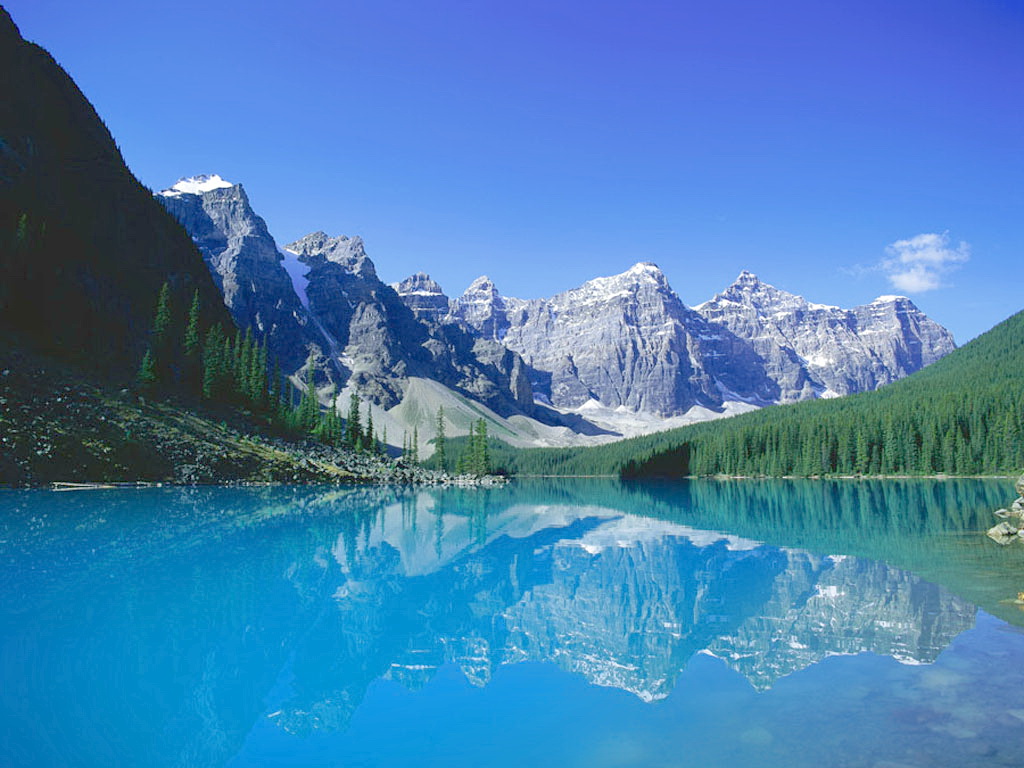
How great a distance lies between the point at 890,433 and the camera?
361 feet

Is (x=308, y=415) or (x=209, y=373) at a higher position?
(x=209, y=373)

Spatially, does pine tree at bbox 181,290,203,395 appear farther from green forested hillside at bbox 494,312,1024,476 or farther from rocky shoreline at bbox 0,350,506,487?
green forested hillside at bbox 494,312,1024,476

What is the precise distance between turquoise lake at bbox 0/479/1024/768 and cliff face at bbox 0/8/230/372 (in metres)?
52.4

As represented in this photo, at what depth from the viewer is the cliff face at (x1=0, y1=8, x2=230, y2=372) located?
7069 centimetres

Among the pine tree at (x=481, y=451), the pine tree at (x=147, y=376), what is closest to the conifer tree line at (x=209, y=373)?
the pine tree at (x=147, y=376)

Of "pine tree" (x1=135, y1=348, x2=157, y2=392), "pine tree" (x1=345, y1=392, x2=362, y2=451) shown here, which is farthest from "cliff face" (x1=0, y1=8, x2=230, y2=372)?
"pine tree" (x1=345, y1=392, x2=362, y2=451)

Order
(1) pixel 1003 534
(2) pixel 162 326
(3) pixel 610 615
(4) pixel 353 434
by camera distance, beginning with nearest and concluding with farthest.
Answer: (3) pixel 610 615, (1) pixel 1003 534, (2) pixel 162 326, (4) pixel 353 434

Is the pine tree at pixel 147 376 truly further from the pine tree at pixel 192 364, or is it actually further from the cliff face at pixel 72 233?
the pine tree at pixel 192 364

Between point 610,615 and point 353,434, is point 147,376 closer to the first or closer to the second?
point 353,434

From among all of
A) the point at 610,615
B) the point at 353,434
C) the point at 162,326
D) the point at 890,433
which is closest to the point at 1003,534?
the point at 610,615

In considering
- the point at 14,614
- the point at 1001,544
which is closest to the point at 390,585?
the point at 14,614

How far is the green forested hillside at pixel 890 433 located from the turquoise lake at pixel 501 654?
87.2 meters

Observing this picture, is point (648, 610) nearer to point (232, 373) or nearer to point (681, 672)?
point (681, 672)

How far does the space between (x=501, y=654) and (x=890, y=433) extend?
11693 cm
